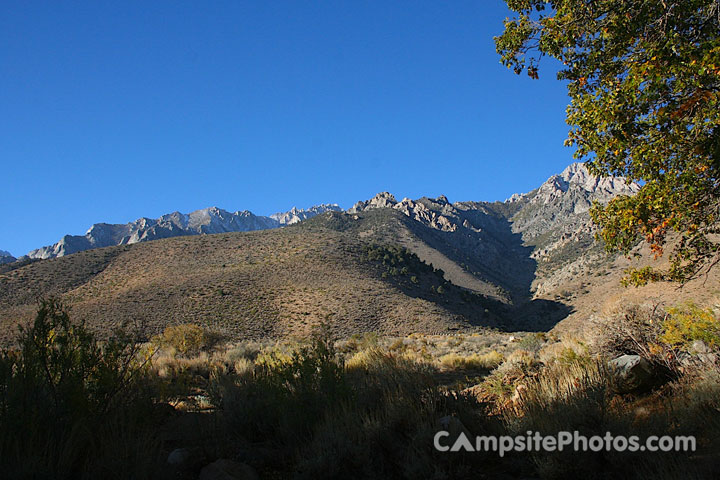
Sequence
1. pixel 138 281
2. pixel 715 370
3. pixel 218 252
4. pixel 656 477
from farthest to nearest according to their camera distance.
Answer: pixel 218 252 < pixel 138 281 < pixel 715 370 < pixel 656 477

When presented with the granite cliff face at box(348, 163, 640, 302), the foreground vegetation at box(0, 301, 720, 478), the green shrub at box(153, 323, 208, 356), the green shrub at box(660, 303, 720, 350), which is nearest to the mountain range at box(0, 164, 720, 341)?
the granite cliff face at box(348, 163, 640, 302)

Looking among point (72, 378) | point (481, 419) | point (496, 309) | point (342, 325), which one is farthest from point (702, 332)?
→ point (496, 309)

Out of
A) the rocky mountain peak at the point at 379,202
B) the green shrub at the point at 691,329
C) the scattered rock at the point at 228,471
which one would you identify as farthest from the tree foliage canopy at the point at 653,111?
the rocky mountain peak at the point at 379,202

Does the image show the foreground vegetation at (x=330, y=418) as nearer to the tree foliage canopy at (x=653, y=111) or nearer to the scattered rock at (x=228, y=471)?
the scattered rock at (x=228, y=471)

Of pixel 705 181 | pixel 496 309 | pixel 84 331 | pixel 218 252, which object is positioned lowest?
pixel 496 309

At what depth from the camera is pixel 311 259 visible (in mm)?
63719

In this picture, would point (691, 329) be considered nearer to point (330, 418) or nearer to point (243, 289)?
point (330, 418)

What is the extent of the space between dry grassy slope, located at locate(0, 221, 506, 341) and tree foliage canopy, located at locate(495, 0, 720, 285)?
28574 mm

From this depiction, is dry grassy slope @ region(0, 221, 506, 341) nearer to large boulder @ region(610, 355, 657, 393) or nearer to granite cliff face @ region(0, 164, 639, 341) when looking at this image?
granite cliff face @ region(0, 164, 639, 341)

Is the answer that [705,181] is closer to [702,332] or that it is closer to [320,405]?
[702,332]

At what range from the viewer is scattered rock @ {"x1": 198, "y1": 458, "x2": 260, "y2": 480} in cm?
404

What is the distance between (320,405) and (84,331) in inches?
132

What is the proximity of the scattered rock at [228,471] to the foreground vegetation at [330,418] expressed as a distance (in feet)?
0.19

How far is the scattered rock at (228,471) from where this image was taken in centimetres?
404
